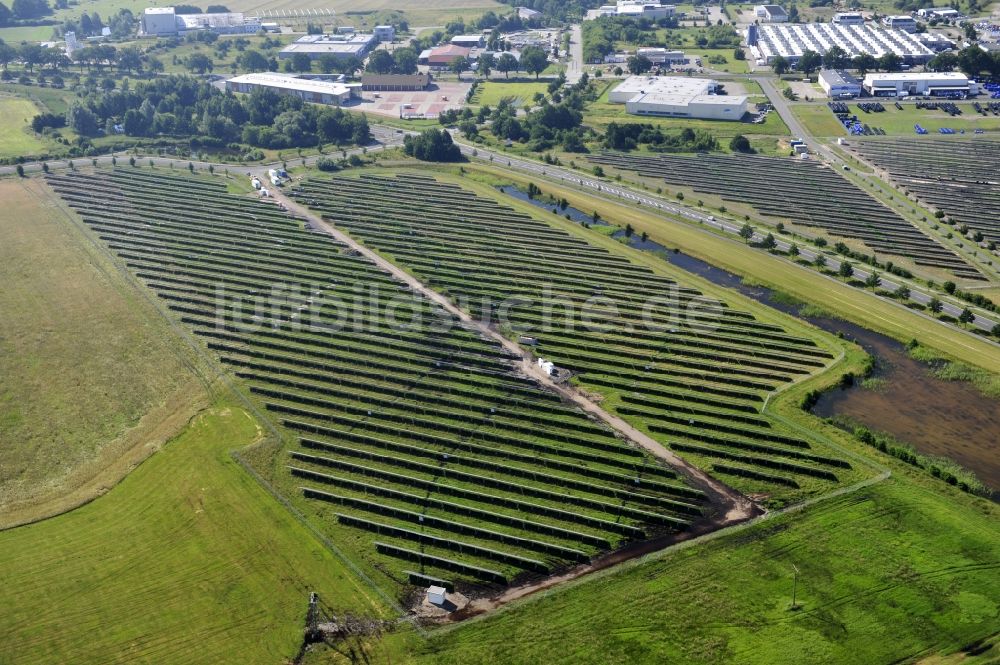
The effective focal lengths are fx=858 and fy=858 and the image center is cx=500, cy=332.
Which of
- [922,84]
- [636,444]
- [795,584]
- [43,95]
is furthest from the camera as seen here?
[43,95]

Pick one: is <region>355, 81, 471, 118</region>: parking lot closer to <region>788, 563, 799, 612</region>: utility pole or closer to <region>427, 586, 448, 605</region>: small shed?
<region>427, 586, 448, 605</region>: small shed

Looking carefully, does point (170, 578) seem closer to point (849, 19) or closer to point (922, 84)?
point (922, 84)

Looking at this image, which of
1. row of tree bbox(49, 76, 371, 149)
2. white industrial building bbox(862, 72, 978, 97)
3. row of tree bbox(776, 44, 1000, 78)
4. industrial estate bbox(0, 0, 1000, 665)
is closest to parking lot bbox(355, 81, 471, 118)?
industrial estate bbox(0, 0, 1000, 665)

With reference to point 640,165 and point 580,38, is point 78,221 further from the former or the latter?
point 580,38

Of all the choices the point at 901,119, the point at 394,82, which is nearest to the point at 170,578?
the point at 901,119

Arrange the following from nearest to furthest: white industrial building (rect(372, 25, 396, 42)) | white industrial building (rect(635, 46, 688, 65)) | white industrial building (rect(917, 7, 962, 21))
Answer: white industrial building (rect(635, 46, 688, 65))
white industrial building (rect(917, 7, 962, 21))
white industrial building (rect(372, 25, 396, 42))
